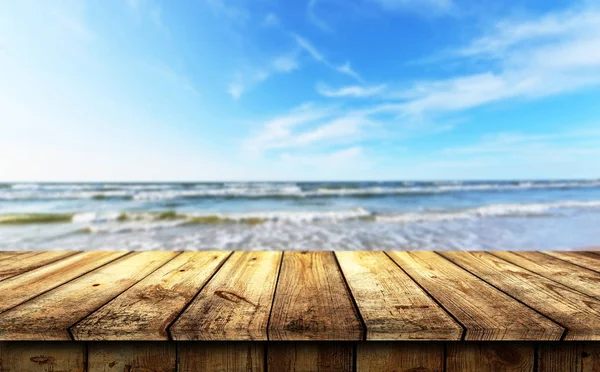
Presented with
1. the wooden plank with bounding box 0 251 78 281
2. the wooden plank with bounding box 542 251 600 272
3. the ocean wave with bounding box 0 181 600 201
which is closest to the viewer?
the wooden plank with bounding box 0 251 78 281

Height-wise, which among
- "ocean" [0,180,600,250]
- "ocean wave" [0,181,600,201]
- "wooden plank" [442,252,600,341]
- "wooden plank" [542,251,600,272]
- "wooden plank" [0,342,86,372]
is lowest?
"ocean" [0,180,600,250]

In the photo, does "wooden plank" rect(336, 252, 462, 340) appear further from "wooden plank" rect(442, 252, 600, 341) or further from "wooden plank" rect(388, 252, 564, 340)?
"wooden plank" rect(442, 252, 600, 341)

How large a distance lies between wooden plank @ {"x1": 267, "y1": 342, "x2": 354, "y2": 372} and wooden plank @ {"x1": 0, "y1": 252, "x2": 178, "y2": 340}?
51 cm

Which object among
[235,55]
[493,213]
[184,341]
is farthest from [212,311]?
[235,55]

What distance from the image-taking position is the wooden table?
0.76 metres

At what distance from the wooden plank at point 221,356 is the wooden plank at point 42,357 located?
0.86 ft

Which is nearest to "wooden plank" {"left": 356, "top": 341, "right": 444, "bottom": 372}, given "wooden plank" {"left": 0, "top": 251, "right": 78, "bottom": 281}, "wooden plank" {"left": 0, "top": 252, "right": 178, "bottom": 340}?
"wooden plank" {"left": 0, "top": 252, "right": 178, "bottom": 340}

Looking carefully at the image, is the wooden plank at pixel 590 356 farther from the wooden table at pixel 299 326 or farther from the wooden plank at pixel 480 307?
the wooden plank at pixel 480 307

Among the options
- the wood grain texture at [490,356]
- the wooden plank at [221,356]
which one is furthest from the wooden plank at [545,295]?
the wooden plank at [221,356]

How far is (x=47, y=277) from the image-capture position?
3.87 ft

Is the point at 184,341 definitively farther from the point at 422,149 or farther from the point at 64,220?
the point at 422,149

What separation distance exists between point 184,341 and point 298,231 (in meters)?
5.18

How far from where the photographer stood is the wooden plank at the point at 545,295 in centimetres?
78

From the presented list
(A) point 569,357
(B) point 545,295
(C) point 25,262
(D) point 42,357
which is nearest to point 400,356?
(A) point 569,357
